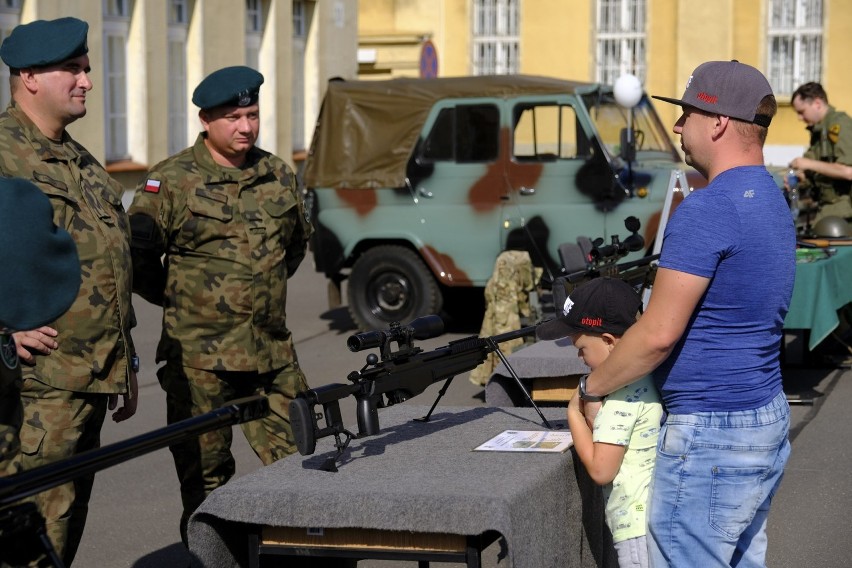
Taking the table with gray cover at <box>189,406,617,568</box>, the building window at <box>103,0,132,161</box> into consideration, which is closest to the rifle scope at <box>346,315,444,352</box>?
the table with gray cover at <box>189,406,617,568</box>

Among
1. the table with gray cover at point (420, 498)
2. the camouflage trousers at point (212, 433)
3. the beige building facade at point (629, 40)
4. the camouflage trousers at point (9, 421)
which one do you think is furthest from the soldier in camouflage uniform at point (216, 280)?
the beige building facade at point (629, 40)

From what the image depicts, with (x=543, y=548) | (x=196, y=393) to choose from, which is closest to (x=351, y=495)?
(x=543, y=548)

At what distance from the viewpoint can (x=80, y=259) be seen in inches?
174

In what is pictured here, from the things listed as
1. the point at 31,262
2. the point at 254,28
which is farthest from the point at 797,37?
the point at 31,262

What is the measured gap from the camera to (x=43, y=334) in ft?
12.1

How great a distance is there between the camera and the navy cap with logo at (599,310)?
12.6 ft

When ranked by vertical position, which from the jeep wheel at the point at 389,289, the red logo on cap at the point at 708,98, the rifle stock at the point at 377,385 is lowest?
the jeep wheel at the point at 389,289

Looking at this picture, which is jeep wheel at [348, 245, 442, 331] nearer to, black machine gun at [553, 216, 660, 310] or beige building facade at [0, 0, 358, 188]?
black machine gun at [553, 216, 660, 310]

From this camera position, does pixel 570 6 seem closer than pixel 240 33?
No

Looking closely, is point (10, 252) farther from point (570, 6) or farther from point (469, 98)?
point (570, 6)

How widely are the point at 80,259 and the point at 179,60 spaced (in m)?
15.4

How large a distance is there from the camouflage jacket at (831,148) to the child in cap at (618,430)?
27.0 ft

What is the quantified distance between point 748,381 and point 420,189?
29.4 feet

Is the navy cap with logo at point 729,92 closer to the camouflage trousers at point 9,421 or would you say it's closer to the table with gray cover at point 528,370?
the camouflage trousers at point 9,421
